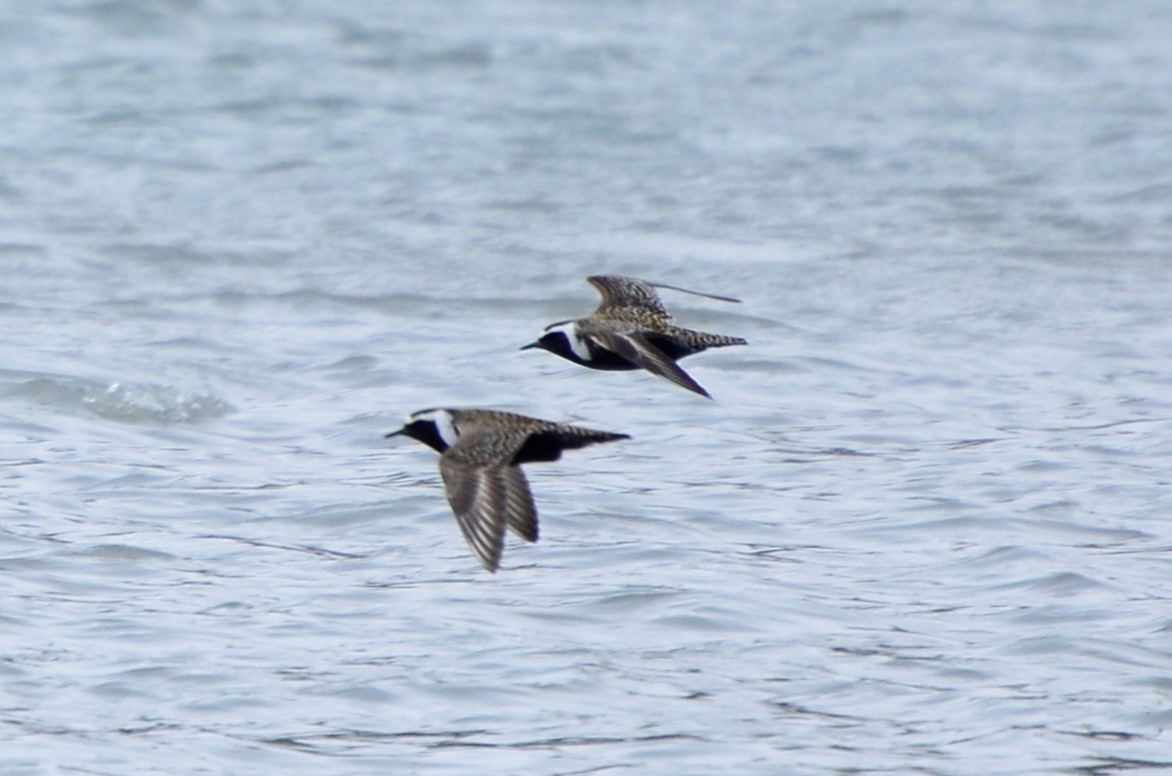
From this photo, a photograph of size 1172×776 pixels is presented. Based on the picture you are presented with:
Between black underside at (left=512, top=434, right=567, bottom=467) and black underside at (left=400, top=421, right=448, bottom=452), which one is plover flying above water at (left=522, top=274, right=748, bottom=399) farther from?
black underside at (left=400, top=421, right=448, bottom=452)

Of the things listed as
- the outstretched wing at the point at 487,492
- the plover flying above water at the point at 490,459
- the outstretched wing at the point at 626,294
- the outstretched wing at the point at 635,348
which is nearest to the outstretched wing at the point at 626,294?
the outstretched wing at the point at 626,294

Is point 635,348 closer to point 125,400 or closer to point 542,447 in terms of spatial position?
point 542,447

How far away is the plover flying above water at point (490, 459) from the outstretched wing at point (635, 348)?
1.59 feet

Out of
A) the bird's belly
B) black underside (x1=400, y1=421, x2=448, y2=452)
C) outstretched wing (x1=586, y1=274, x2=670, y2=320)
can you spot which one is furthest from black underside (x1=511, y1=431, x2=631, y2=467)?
outstretched wing (x1=586, y1=274, x2=670, y2=320)

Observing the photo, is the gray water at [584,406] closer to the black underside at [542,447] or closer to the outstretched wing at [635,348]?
the black underside at [542,447]

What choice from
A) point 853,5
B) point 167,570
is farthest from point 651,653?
point 853,5

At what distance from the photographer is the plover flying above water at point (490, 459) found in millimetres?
6332

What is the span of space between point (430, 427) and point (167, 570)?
1234 millimetres

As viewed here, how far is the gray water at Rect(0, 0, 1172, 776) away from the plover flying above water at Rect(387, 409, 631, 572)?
49 cm

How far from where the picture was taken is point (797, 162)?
1628 cm

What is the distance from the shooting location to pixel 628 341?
24.9 ft

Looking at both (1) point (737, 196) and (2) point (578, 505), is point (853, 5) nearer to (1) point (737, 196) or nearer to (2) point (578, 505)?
(1) point (737, 196)

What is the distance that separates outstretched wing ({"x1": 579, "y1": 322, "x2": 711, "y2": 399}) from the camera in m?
7.29

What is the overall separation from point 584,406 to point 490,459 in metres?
3.74
